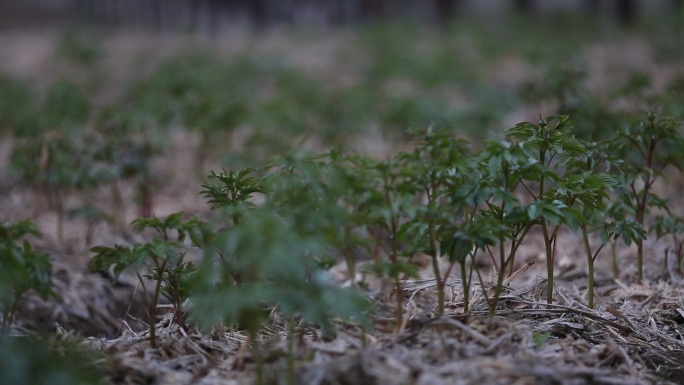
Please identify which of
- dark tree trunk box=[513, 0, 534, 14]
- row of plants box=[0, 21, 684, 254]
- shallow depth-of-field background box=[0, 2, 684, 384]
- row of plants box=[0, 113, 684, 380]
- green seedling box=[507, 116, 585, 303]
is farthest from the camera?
dark tree trunk box=[513, 0, 534, 14]

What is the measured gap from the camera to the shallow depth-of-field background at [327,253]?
2062mm

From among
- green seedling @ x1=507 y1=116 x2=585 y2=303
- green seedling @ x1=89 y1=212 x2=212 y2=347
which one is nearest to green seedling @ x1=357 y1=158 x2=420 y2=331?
green seedling @ x1=507 y1=116 x2=585 y2=303

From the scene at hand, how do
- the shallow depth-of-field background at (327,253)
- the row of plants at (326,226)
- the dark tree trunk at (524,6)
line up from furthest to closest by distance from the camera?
the dark tree trunk at (524,6)
the shallow depth-of-field background at (327,253)
the row of plants at (326,226)

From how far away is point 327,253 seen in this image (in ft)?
8.18

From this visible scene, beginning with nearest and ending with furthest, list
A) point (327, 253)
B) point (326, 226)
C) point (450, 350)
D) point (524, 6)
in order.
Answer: point (326, 226) < point (450, 350) < point (327, 253) < point (524, 6)

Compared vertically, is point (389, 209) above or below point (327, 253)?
above

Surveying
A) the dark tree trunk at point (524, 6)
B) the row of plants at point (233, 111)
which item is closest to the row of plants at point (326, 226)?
the row of plants at point (233, 111)

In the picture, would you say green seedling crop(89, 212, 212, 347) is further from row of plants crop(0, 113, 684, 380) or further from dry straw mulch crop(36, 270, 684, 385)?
dry straw mulch crop(36, 270, 684, 385)

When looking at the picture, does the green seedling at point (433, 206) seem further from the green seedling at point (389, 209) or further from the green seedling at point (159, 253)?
the green seedling at point (159, 253)

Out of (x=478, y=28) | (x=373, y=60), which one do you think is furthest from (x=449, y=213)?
(x=478, y=28)

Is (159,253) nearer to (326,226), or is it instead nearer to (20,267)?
(20,267)

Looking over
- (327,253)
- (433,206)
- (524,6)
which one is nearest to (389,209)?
(433,206)

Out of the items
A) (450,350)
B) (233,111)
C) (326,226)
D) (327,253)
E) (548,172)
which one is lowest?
(450,350)

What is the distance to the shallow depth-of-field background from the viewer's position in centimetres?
206
